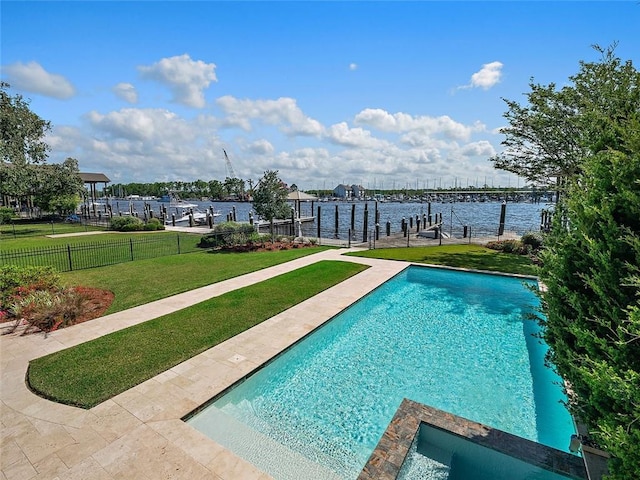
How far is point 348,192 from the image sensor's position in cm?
15888

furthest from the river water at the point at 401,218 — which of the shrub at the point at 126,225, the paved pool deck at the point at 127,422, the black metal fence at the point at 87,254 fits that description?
the shrub at the point at 126,225

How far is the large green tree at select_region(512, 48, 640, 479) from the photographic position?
238 centimetres

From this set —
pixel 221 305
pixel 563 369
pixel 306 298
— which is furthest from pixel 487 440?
pixel 221 305

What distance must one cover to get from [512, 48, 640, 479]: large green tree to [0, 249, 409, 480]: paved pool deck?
3764mm

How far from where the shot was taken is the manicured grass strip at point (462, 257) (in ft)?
51.8

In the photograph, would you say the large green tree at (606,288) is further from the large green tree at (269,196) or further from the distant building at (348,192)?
the distant building at (348,192)

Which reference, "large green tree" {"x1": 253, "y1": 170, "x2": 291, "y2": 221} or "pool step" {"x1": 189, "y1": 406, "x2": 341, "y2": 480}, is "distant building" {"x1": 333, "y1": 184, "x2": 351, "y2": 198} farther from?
"pool step" {"x1": 189, "y1": 406, "x2": 341, "y2": 480}

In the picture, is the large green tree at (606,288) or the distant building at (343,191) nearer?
the large green tree at (606,288)

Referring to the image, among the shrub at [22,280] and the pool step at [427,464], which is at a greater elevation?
the shrub at [22,280]

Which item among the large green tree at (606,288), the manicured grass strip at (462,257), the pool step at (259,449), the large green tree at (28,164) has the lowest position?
the pool step at (259,449)

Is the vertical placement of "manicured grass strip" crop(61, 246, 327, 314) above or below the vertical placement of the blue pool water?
above

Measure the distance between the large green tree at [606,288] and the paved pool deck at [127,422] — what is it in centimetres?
376

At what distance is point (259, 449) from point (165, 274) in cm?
1111

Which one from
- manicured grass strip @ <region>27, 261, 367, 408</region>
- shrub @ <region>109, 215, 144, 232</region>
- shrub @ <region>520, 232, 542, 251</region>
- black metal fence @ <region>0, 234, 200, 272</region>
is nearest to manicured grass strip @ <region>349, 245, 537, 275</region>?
shrub @ <region>520, 232, 542, 251</region>
